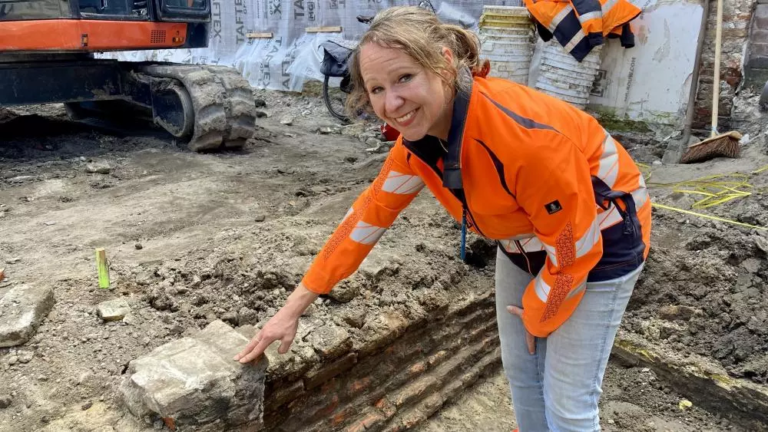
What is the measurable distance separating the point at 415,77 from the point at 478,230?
22.2 inches

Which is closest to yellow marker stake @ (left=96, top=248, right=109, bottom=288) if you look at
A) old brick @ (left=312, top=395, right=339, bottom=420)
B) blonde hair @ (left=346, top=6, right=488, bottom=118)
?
old brick @ (left=312, top=395, right=339, bottom=420)

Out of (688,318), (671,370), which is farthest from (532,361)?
(688,318)

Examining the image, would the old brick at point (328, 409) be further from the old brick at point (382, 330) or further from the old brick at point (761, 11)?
the old brick at point (761, 11)

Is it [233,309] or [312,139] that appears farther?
[312,139]

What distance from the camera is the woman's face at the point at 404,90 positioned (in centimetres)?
142

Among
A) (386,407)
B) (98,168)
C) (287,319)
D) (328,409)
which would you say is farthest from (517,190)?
(98,168)

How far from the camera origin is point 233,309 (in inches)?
110

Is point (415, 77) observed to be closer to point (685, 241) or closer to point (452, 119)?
point (452, 119)

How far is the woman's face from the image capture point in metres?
1.42

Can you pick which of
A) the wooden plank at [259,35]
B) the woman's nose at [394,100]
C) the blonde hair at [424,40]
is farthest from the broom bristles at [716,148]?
the wooden plank at [259,35]

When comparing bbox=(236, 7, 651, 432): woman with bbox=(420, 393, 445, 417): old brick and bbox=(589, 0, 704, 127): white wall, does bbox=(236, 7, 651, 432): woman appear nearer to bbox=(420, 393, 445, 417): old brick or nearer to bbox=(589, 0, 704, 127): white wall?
bbox=(420, 393, 445, 417): old brick

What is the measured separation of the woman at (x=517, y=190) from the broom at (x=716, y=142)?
14.9 ft

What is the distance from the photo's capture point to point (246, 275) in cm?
295

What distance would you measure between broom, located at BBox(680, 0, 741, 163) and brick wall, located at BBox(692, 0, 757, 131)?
0.45 ft
